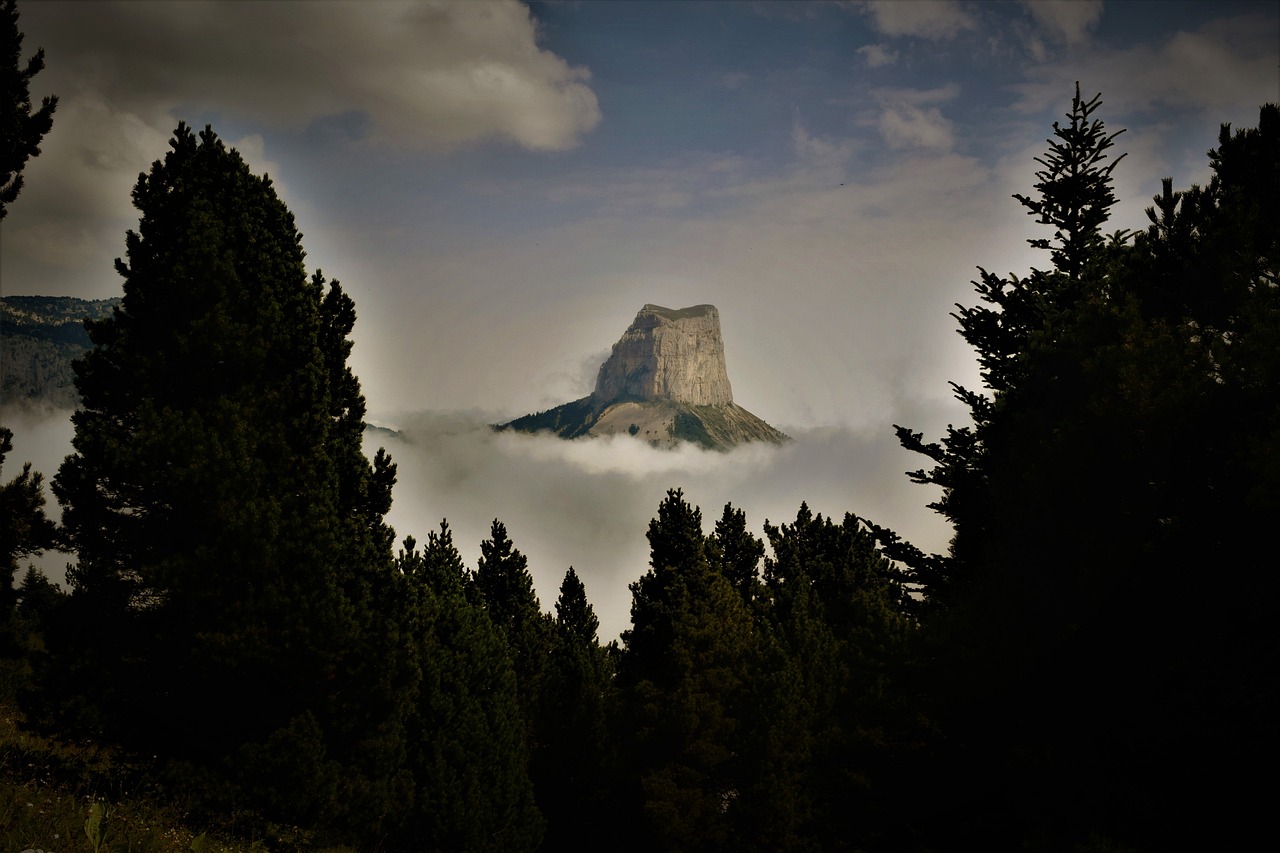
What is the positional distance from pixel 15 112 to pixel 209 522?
297 inches

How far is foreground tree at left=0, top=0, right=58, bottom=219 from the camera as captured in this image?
13.5 m

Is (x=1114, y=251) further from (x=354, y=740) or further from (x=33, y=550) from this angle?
(x=33, y=550)

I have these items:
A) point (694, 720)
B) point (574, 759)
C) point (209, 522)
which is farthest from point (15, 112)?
point (574, 759)

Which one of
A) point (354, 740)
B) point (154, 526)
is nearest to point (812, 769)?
point (354, 740)

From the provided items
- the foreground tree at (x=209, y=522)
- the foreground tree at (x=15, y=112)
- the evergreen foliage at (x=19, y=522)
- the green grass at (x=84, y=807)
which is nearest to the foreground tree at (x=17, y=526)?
the evergreen foliage at (x=19, y=522)

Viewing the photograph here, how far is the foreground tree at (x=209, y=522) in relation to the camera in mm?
14883

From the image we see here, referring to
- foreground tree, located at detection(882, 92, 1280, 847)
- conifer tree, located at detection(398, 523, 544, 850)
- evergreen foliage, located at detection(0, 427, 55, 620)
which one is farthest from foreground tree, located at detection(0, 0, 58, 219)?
foreground tree, located at detection(882, 92, 1280, 847)

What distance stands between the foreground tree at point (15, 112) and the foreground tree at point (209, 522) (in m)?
Answer: 2.21

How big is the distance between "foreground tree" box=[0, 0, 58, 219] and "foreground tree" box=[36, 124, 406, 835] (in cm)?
221

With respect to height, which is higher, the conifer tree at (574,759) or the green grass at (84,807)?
the green grass at (84,807)

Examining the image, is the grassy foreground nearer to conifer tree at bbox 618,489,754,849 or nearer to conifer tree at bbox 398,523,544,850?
conifer tree at bbox 398,523,544,850

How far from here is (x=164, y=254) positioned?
1567cm

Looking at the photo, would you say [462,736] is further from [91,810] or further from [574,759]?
[91,810]

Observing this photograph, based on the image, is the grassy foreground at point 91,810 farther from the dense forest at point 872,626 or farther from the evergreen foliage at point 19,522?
the evergreen foliage at point 19,522
